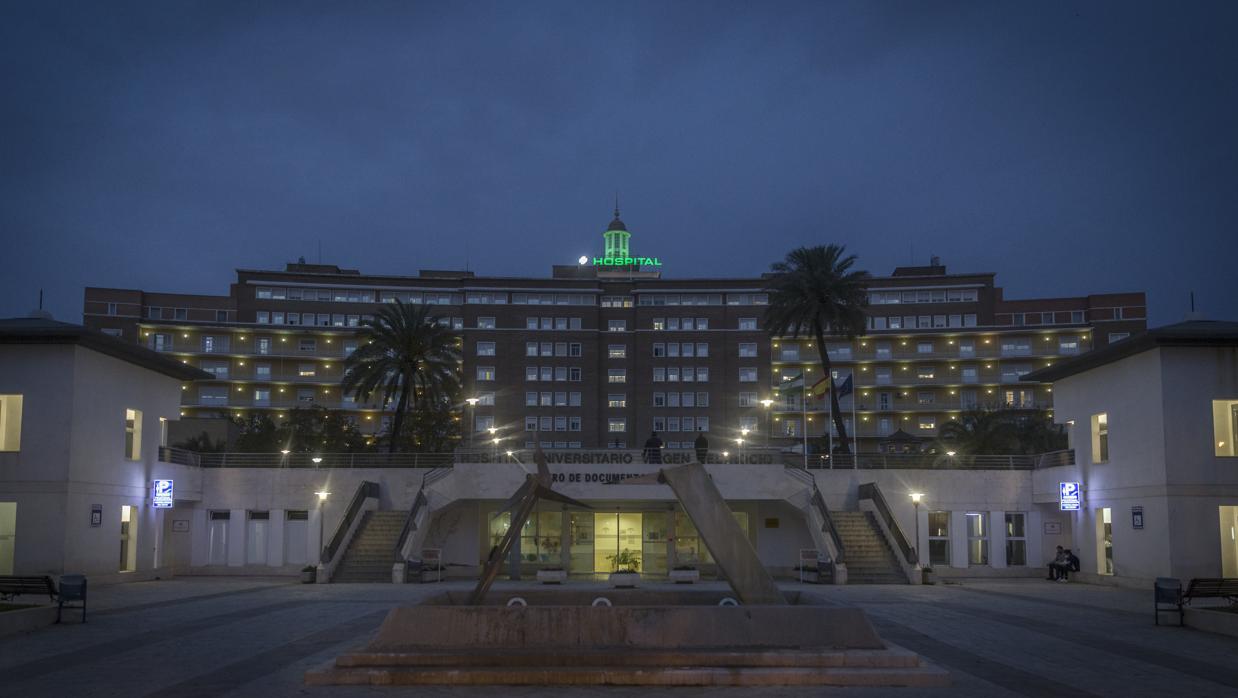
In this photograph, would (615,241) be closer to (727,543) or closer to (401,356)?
(401,356)

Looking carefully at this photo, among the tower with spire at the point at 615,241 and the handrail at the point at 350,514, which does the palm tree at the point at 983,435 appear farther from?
the tower with spire at the point at 615,241

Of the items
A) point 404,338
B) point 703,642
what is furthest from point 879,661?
point 404,338

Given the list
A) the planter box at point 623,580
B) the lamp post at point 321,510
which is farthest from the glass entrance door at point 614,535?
the lamp post at point 321,510

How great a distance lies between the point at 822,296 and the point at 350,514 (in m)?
28.4

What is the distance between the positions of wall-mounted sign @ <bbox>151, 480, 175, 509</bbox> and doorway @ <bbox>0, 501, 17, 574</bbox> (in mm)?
6009

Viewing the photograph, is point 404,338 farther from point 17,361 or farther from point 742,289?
point 742,289

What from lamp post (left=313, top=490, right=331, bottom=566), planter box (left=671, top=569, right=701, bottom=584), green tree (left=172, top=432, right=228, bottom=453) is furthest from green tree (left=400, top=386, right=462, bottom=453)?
planter box (left=671, top=569, right=701, bottom=584)

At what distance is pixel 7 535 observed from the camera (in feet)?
107

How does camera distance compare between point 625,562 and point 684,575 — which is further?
point 625,562

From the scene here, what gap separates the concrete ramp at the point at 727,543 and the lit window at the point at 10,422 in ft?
81.1

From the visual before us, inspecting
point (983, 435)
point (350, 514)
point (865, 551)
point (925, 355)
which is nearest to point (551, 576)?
point (350, 514)

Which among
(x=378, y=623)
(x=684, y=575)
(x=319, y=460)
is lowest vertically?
(x=684, y=575)

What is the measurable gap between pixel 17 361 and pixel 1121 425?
35579 millimetres

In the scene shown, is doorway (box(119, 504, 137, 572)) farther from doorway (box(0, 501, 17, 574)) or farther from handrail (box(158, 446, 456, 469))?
handrail (box(158, 446, 456, 469))
